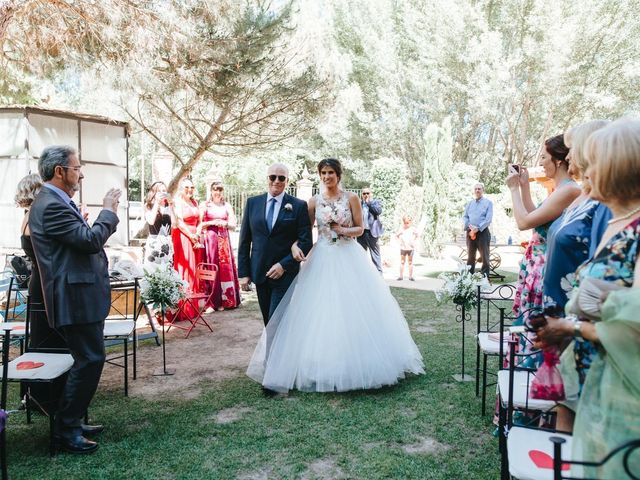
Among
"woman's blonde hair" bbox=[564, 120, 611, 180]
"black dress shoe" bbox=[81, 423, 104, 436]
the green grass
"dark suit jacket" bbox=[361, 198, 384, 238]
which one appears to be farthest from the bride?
the green grass

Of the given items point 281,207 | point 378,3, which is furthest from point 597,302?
point 378,3

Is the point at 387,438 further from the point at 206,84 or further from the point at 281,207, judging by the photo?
the point at 206,84

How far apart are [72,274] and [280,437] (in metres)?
1.78

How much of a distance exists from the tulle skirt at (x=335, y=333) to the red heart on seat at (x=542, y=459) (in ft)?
7.35

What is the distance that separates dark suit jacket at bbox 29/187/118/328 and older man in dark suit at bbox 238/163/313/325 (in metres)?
1.57

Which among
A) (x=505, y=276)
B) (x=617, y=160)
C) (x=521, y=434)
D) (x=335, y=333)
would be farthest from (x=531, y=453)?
(x=505, y=276)

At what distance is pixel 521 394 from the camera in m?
2.91

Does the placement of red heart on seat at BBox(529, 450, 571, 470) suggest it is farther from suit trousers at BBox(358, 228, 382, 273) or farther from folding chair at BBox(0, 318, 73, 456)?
suit trousers at BBox(358, 228, 382, 273)

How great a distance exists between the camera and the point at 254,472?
313 centimetres

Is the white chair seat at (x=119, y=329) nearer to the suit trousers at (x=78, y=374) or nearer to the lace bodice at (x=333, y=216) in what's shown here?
the suit trousers at (x=78, y=374)

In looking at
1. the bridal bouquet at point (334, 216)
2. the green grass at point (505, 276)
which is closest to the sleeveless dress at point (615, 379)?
the bridal bouquet at point (334, 216)

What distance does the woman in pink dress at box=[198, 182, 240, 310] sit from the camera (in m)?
7.95

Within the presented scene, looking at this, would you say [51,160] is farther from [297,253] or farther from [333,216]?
[333,216]

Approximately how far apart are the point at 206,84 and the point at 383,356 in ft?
21.3
